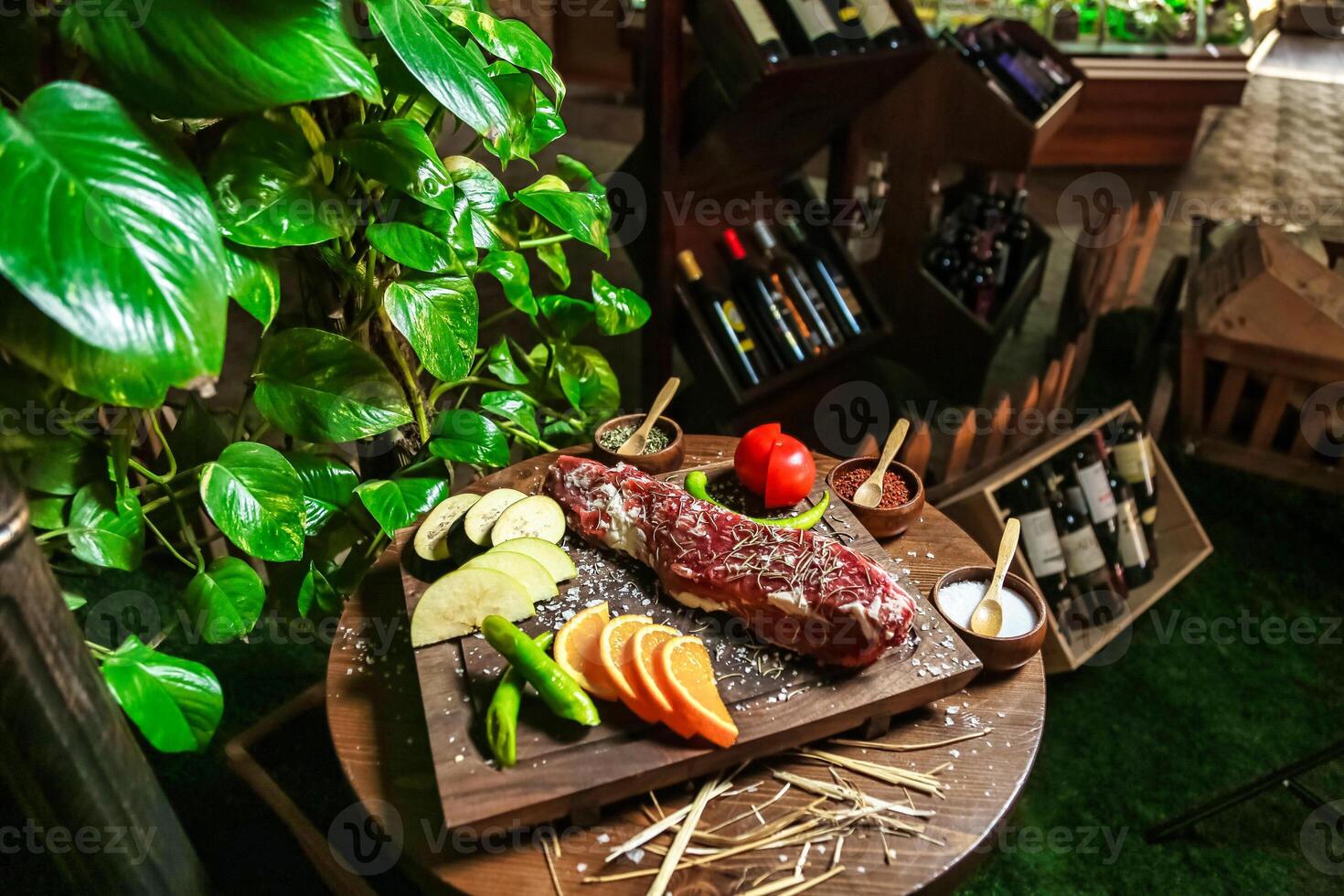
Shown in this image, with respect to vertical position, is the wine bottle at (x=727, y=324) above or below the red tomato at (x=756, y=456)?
below

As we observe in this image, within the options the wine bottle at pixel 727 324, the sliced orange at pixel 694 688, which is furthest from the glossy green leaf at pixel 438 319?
the wine bottle at pixel 727 324

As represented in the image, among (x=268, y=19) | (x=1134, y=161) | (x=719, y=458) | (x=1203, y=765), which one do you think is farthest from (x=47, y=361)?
(x=1134, y=161)

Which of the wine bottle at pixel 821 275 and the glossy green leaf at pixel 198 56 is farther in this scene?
the wine bottle at pixel 821 275

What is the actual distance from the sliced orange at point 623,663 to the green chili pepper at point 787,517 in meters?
0.27

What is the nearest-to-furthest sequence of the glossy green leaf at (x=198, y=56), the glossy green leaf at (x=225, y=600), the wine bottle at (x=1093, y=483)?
the glossy green leaf at (x=198, y=56) < the glossy green leaf at (x=225, y=600) < the wine bottle at (x=1093, y=483)

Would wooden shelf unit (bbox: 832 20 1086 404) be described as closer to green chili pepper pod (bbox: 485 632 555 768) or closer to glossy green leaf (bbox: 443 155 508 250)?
glossy green leaf (bbox: 443 155 508 250)

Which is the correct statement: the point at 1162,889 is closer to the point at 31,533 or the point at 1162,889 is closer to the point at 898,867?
the point at 898,867

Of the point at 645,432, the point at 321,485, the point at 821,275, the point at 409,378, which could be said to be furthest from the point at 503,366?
the point at 821,275

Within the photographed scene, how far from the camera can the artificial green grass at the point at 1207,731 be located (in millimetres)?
1973

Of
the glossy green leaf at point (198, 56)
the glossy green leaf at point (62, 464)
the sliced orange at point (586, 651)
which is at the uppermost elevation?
the glossy green leaf at point (198, 56)

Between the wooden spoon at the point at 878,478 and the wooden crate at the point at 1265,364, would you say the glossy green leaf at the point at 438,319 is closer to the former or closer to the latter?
the wooden spoon at the point at 878,478

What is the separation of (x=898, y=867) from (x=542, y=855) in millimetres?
427

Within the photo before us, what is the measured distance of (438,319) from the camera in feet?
4.89

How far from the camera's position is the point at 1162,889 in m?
1.93
